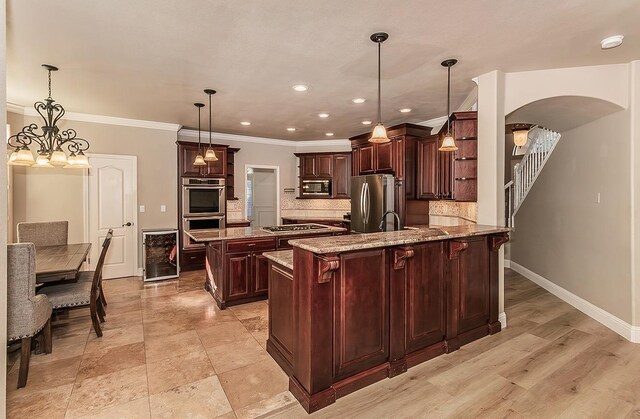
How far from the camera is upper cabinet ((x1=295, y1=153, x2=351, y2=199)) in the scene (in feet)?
23.1

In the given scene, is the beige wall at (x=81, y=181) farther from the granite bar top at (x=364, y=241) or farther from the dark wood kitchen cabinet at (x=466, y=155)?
the dark wood kitchen cabinet at (x=466, y=155)

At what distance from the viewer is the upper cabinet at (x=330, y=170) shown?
705 centimetres

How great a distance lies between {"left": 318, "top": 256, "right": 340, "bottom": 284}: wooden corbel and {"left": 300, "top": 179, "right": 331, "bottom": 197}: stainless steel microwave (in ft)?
16.8

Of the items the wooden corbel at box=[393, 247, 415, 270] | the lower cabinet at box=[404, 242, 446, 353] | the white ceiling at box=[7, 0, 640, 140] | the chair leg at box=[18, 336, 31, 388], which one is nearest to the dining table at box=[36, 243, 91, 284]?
the chair leg at box=[18, 336, 31, 388]

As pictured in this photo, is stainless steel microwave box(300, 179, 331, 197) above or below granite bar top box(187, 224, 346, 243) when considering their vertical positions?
above

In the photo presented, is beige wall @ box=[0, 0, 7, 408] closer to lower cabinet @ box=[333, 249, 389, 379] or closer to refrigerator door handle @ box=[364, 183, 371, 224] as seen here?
lower cabinet @ box=[333, 249, 389, 379]

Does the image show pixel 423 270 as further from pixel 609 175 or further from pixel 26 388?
pixel 26 388

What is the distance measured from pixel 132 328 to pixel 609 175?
17.8 ft

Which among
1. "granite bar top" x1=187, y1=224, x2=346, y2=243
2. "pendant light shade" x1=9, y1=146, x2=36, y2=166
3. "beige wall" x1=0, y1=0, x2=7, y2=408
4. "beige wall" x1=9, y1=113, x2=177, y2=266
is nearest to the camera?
"beige wall" x1=0, y1=0, x2=7, y2=408

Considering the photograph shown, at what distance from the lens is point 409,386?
7.71 feet

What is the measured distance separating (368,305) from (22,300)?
258cm

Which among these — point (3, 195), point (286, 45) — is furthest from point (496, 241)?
point (3, 195)

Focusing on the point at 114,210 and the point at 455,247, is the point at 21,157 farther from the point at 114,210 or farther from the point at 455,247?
the point at 455,247

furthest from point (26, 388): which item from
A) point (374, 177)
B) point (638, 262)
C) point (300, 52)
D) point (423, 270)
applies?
point (638, 262)
